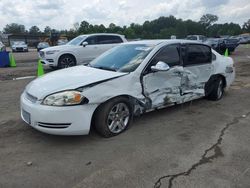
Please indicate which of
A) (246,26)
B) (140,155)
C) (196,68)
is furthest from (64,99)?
(246,26)

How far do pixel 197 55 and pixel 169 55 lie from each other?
0.95 meters

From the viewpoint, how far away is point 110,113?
4293 millimetres

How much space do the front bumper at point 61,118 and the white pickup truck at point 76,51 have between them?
8054mm

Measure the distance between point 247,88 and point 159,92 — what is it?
4.61 meters

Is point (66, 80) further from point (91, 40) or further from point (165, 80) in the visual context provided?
point (91, 40)

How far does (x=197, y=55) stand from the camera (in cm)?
592

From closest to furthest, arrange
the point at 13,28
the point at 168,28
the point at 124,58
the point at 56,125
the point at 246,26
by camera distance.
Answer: the point at 56,125
the point at 124,58
the point at 168,28
the point at 13,28
the point at 246,26

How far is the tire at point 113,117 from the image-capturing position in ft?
13.7

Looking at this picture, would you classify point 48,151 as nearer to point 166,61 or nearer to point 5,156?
point 5,156

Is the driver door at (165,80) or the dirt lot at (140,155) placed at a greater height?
the driver door at (165,80)

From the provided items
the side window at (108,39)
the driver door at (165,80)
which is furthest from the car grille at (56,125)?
the side window at (108,39)

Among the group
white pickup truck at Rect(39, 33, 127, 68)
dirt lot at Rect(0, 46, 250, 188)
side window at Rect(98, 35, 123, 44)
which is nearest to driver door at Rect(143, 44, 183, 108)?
dirt lot at Rect(0, 46, 250, 188)

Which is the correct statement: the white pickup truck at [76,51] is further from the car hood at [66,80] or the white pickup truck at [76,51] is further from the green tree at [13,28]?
the green tree at [13,28]

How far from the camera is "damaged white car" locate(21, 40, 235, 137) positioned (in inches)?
155
